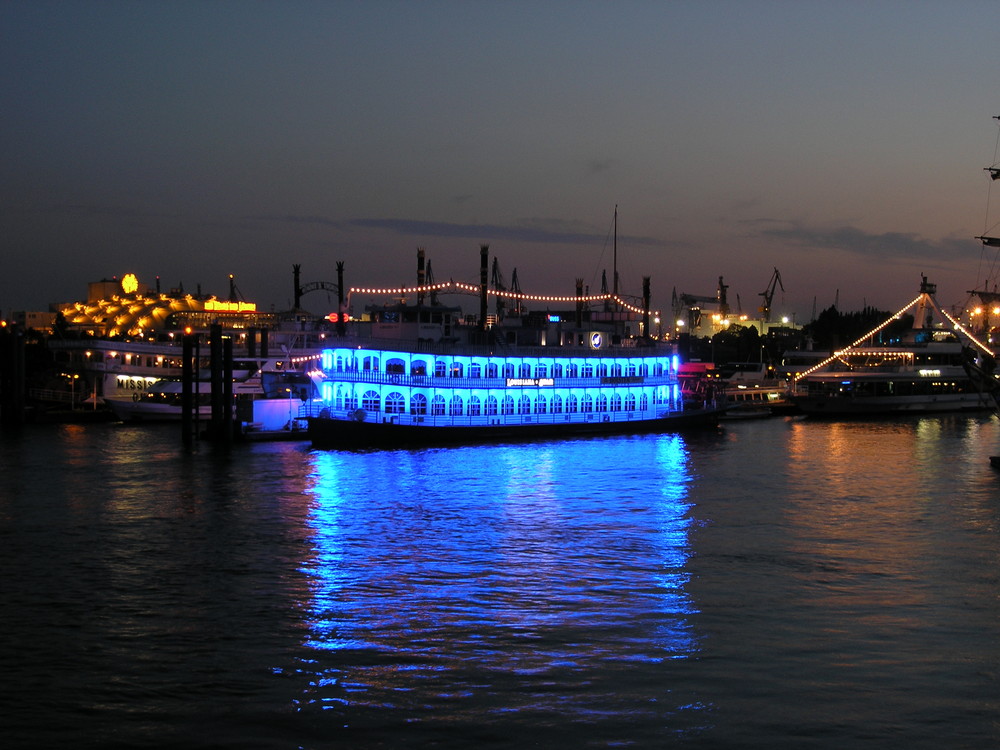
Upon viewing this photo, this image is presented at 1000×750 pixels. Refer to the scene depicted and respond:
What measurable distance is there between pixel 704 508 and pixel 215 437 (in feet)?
90.6

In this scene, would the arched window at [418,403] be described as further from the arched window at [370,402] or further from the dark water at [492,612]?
the dark water at [492,612]

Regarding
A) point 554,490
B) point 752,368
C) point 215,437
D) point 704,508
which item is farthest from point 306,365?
point 752,368

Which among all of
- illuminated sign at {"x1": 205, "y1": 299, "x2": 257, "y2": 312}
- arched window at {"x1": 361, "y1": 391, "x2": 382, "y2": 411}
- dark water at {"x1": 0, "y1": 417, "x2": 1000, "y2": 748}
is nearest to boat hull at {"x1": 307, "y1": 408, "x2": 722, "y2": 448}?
arched window at {"x1": 361, "y1": 391, "x2": 382, "y2": 411}

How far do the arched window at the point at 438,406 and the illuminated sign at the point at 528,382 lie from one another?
14.6 feet

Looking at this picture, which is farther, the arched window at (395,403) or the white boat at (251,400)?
the white boat at (251,400)

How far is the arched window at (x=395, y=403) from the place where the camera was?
167ft

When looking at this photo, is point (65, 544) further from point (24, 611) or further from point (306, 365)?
point (306, 365)

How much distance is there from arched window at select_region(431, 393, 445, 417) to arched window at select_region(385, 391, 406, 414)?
5.80 ft

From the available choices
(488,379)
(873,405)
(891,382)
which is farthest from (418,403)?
(891,382)

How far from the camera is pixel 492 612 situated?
1939cm

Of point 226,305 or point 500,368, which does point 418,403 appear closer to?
point 500,368

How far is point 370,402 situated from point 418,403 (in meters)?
2.76

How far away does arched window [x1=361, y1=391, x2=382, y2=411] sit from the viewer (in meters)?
50.5

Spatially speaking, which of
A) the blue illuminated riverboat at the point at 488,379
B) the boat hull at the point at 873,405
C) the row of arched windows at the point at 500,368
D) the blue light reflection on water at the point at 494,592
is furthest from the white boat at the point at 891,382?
the blue light reflection on water at the point at 494,592
